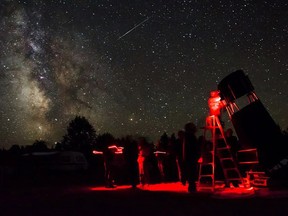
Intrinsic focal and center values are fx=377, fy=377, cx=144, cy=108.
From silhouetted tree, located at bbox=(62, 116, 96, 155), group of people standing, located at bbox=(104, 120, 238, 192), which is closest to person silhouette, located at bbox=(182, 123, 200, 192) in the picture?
group of people standing, located at bbox=(104, 120, 238, 192)

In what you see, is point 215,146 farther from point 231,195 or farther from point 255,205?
point 255,205

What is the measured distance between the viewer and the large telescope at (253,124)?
1113 cm

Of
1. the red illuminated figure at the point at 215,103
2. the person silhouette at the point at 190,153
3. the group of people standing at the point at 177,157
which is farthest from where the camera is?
the red illuminated figure at the point at 215,103

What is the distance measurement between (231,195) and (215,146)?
78.4 inches

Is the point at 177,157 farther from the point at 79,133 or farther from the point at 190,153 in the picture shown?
the point at 79,133

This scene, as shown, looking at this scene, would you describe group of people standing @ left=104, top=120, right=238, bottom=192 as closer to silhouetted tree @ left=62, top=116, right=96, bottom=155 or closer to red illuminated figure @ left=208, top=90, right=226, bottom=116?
red illuminated figure @ left=208, top=90, right=226, bottom=116

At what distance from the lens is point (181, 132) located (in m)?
12.2

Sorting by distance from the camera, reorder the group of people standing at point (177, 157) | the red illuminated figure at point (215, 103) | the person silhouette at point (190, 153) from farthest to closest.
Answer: the red illuminated figure at point (215, 103)
the group of people standing at point (177, 157)
the person silhouette at point (190, 153)

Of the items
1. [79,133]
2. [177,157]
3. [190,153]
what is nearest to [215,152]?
[190,153]

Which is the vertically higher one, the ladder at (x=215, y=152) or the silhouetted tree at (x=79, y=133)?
the silhouetted tree at (x=79, y=133)

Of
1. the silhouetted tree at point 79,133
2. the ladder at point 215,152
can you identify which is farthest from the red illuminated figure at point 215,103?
the silhouetted tree at point 79,133

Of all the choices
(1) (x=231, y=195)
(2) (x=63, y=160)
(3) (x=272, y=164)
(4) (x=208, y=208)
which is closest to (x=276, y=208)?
(4) (x=208, y=208)

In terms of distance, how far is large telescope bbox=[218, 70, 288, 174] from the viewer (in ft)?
36.5

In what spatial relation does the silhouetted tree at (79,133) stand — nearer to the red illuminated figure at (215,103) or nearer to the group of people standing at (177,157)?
the group of people standing at (177,157)
